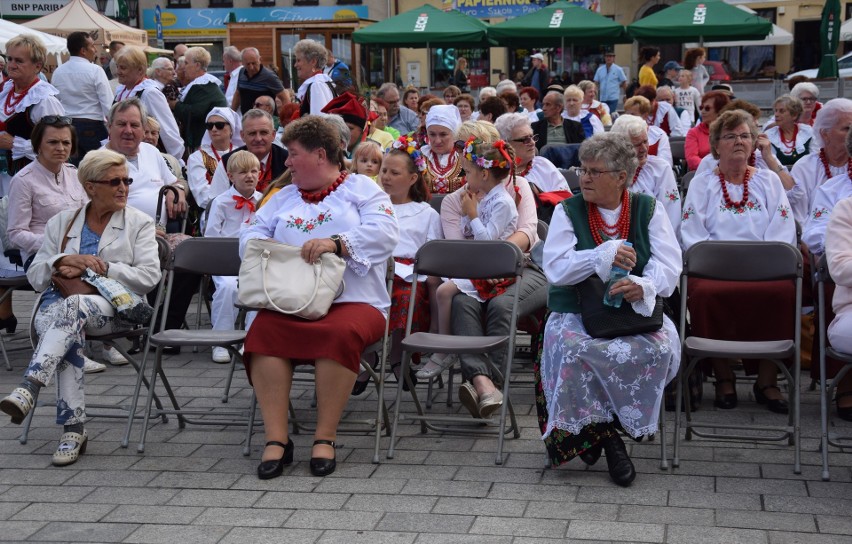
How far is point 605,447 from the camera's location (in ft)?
16.1

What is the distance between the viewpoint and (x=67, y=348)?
5.29m

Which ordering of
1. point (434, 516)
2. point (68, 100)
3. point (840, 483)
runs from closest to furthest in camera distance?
point (434, 516), point (840, 483), point (68, 100)

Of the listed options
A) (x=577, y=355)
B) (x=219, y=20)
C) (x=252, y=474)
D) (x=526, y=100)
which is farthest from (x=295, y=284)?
(x=219, y=20)

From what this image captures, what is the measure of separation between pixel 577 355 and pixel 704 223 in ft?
6.05

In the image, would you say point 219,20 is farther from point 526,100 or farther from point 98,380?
point 98,380

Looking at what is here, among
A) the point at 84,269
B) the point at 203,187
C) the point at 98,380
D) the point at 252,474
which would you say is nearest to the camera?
the point at 252,474

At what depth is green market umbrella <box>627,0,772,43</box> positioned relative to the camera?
1816 centimetres

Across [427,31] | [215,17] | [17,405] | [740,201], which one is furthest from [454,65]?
[17,405]

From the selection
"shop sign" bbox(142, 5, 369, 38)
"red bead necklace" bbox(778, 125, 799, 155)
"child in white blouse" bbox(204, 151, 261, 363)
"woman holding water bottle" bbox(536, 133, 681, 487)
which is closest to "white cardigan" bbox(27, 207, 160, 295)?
"child in white blouse" bbox(204, 151, 261, 363)

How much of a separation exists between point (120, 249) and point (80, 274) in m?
0.26

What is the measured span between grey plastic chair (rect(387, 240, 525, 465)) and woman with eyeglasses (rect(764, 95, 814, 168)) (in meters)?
3.89

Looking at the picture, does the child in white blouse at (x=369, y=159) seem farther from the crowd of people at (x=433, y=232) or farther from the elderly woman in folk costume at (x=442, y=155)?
the elderly woman in folk costume at (x=442, y=155)

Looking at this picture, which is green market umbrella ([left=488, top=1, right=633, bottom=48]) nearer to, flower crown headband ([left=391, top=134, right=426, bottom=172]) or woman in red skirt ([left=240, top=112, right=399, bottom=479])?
flower crown headband ([left=391, top=134, right=426, bottom=172])

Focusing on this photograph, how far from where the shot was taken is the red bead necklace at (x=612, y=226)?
5117mm
